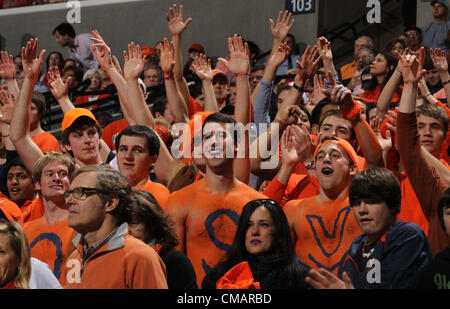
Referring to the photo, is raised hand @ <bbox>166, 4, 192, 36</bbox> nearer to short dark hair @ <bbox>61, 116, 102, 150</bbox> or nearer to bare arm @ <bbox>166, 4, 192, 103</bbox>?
bare arm @ <bbox>166, 4, 192, 103</bbox>

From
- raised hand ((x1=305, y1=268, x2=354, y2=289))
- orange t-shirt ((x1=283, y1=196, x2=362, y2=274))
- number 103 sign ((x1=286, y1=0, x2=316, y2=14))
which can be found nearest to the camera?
raised hand ((x1=305, y1=268, x2=354, y2=289))


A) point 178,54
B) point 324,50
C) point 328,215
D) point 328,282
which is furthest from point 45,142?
point 328,282

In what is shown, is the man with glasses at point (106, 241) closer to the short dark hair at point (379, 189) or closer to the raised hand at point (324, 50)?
the short dark hair at point (379, 189)

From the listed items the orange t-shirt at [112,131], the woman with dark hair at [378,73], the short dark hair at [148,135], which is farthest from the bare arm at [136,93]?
the woman with dark hair at [378,73]

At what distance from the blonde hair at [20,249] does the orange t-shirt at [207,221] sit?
3.58ft

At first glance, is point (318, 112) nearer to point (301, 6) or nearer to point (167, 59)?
point (167, 59)

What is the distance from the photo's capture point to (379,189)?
12.2 feet

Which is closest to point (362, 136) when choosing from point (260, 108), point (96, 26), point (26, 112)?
point (260, 108)

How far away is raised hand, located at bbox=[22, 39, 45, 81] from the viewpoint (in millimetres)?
5512

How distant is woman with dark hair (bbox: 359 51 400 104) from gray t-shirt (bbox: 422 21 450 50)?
1.80m

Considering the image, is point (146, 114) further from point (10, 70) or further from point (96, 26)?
point (96, 26)

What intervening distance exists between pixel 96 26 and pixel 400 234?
10059 mm

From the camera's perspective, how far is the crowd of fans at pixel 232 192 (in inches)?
132

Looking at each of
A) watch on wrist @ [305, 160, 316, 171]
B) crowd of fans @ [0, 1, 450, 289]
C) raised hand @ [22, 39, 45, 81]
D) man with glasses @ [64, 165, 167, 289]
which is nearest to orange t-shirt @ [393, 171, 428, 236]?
crowd of fans @ [0, 1, 450, 289]
